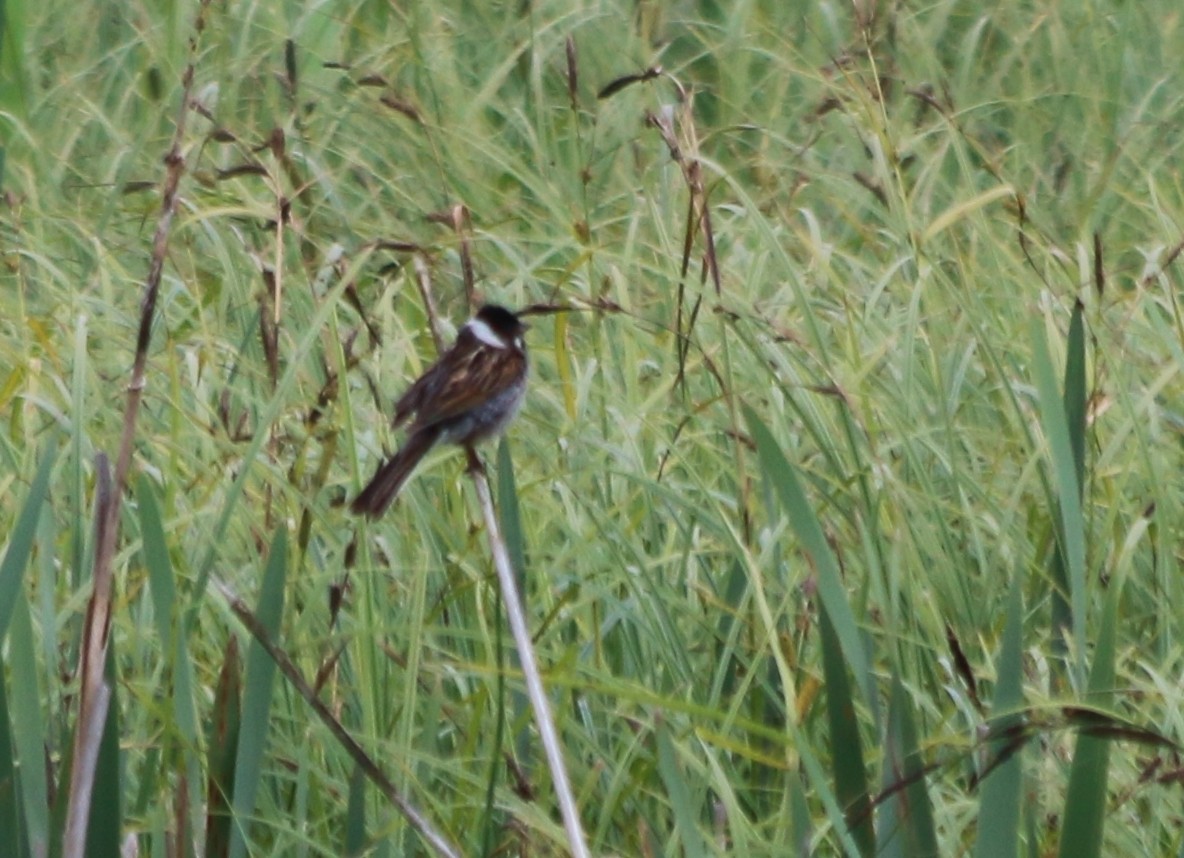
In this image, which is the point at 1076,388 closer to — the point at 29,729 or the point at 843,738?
the point at 843,738

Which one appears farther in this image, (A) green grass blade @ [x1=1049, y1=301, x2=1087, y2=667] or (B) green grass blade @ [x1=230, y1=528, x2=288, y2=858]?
(A) green grass blade @ [x1=1049, y1=301, x2=1087, y2=667]

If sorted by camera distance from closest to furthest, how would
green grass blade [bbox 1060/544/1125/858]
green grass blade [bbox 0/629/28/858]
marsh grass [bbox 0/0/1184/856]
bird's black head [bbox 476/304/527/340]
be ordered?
1. green grass blade [bbox 1060/544/1125/858]
2. green grass blade [bbox 0/629/28/858]
3. marsh grass [bbox 0/0/1184/856]
4. bird's black head [bbox 476/304/527/340]

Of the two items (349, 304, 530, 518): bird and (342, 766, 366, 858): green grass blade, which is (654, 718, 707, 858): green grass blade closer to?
(342, 766, 366, 858): green grass blade

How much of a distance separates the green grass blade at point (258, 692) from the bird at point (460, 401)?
72cm

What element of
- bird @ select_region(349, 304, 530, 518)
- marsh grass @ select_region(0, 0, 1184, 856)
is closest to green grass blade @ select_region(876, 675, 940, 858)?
marsh grass @ select_region(0, 0, 1184, 856)

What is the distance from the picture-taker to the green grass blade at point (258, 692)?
1974 mm

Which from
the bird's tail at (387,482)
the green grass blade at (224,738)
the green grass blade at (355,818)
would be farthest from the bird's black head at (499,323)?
the green grass blade at (355,818)

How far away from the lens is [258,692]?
6.55 ft

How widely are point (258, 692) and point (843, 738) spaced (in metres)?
0.60

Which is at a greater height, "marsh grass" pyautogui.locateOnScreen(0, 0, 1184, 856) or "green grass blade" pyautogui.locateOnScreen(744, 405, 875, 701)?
"green grass blade" pyautogui.locateOnScreen(744, 405, 875, 701)

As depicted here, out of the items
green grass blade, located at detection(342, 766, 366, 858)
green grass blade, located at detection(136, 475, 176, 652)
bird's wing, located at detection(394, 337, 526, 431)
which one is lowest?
green grass blade, located at detection(342, 766, 366, 858)

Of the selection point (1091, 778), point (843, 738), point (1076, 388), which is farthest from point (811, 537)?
point (1076, 388)

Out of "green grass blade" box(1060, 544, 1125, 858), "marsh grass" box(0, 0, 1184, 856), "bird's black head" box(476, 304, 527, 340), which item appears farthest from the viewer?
"bird's black head" box(476, 304, 527, 340)

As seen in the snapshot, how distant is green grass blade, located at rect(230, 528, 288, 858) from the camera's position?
1974 millimetres
